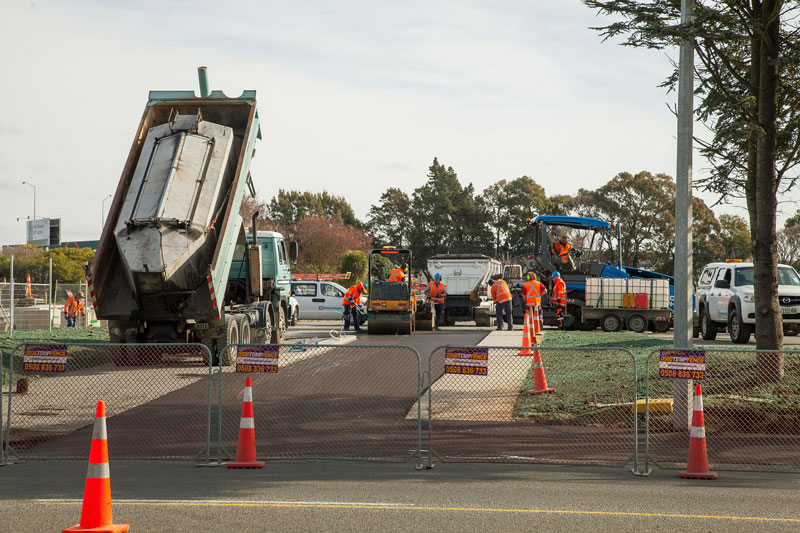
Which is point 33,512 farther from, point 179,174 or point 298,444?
point 179,174

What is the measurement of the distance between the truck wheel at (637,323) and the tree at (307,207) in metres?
60.2

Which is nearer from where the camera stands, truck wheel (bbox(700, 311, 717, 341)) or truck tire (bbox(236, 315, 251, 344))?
truck tire (bbox(236, 315, 251, 344))

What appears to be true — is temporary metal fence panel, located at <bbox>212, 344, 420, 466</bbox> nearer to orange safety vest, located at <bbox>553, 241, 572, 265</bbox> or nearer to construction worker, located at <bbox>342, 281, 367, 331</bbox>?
construction worker, located at <bbox>342, 281, 367, 331</bbox>

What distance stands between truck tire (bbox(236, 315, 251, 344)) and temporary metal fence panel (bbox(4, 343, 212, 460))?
0.93 metres

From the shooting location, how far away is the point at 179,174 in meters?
15.2

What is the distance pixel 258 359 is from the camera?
8.72m

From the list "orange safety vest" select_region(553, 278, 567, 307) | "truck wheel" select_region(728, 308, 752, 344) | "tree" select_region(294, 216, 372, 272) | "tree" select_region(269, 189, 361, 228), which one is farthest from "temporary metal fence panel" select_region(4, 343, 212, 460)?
"tree" select_region(269, 189, 361, 228)

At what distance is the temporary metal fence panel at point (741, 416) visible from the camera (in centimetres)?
870

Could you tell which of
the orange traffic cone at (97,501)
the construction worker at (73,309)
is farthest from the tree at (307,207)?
the orange traffic cone at (97,501)

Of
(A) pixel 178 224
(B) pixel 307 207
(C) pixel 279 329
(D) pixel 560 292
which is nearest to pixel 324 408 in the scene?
(A) pixel 178 224

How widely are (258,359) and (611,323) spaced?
18.8 m

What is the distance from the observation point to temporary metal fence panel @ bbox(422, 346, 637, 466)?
8.70 metres

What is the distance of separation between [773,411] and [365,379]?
6.55m

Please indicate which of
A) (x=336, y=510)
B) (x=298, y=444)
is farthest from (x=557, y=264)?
(x=336, y=510)
